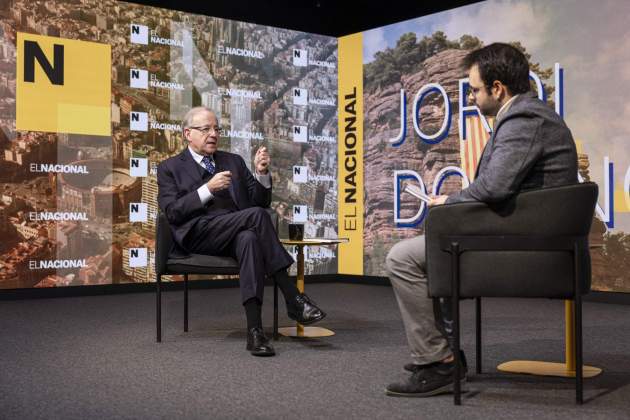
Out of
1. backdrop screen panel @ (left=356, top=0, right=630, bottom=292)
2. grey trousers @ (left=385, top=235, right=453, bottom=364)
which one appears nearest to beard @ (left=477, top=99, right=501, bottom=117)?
grey trousers @ (left=385, top=235, right=453, bottom=364)

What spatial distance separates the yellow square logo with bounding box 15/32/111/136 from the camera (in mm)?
5531

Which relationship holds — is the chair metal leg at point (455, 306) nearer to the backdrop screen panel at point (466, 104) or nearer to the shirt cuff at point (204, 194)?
the shirt cuff at point (204, 194)

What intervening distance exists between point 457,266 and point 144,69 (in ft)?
15.0

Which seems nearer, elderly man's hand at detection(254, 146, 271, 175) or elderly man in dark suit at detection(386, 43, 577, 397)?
elderly man in dark suit at detection(386, 43, 577, 397)

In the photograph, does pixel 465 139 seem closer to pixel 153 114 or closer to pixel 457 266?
pixel 153 114

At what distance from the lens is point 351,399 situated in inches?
90.0

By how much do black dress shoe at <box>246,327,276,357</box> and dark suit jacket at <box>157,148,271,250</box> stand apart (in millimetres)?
595

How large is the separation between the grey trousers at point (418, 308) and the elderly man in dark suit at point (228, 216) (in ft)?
2.92

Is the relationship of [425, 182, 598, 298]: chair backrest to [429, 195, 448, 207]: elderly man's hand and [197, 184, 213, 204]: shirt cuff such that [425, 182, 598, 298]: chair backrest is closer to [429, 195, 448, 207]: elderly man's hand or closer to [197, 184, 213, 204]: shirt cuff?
[429, 195, 448, 207]: elderly man's hand

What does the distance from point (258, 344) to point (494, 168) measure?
4.64 ft

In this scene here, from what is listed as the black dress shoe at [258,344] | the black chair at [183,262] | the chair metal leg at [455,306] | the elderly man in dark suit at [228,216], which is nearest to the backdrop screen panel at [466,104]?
the elderly man in dark suit at [228,216]

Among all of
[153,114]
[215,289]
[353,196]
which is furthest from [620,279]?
[153,114]

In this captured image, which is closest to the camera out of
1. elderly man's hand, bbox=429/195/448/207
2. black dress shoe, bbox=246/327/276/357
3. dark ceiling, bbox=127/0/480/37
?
elderly man's hand, bbox=429/195/448/207

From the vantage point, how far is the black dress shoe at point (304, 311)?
319cm
